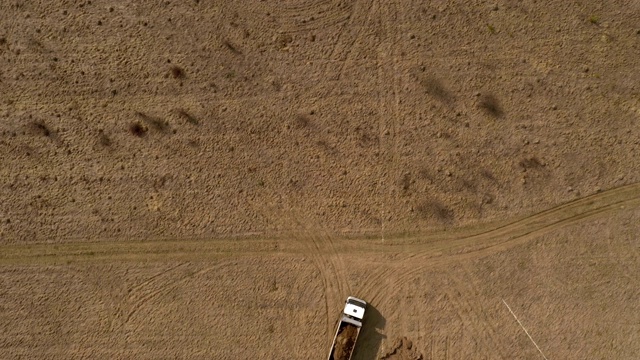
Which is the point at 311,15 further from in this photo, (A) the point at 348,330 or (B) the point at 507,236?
(A) the point at 348,330

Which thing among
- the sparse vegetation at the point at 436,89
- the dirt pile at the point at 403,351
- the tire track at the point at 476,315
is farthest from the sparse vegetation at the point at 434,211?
the dirt pile at the point at 403,351

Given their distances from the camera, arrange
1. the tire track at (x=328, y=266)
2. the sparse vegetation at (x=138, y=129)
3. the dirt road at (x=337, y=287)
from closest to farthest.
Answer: the dirt road at (x=337, y=287)
the tire track at (x=328, y=266)
the sparse vegetation at (x=138, y=129)

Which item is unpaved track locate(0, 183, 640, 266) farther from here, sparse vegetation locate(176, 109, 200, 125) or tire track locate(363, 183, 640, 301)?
sparse vegetation locate(176, 109, 200, 125)

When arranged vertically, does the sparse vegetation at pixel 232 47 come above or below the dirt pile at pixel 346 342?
above

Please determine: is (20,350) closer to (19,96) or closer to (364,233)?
(19,96)

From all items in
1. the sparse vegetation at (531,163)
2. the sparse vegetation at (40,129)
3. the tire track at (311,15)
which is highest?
the tire track at (311,15)

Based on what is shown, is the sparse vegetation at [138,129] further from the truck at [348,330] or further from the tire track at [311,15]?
the truck at [348,330]
